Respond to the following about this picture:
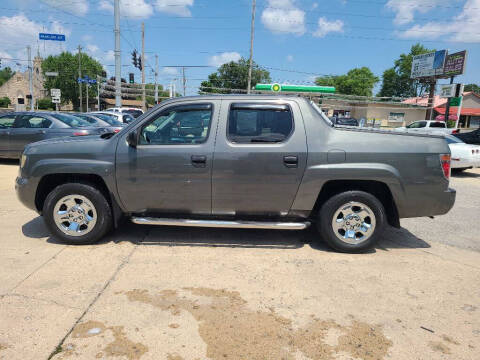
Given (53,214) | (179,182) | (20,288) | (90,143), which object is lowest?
(20,288)

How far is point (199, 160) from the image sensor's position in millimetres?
3975

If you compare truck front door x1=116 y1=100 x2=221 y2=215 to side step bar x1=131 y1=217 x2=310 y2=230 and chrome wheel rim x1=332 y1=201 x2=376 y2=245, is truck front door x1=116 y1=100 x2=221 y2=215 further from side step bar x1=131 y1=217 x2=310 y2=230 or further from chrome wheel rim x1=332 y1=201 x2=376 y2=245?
chrome wheel rim x1=332 y1=201 x2=376 y2=245

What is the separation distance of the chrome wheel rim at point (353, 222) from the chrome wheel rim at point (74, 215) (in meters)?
2.94

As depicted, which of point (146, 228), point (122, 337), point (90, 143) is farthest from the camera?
point (146, 228)

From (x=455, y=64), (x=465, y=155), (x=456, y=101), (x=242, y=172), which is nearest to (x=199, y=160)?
(x=242, y=172)

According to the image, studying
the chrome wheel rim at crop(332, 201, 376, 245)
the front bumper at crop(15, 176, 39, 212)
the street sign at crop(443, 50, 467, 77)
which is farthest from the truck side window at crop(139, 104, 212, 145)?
the street sign at crop(443, 50, 467, 77)

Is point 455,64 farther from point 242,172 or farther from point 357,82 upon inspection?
point 357,82

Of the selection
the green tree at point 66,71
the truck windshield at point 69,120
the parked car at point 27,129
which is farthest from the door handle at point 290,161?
the green tree at point 66,71

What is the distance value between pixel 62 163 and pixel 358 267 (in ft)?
11.9

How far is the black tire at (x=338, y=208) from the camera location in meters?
4.07

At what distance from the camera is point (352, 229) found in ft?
13.7

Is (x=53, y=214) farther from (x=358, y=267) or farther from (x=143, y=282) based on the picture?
(x=358, y=267)

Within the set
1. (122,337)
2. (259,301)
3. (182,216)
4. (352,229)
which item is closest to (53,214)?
(182,216)

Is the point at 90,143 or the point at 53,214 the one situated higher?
the point at 90,143
